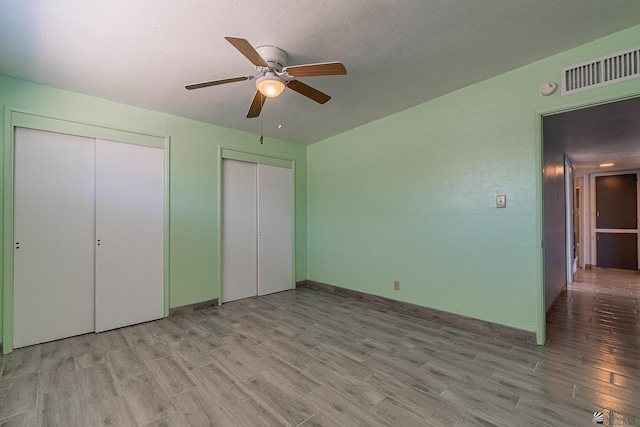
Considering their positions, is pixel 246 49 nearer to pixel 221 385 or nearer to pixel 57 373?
pixel 221 385

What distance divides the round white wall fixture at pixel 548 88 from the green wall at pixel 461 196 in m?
0.05

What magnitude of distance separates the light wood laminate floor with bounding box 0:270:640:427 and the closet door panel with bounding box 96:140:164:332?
10.1 inches

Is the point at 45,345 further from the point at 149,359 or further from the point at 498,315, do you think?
the point at 498,315

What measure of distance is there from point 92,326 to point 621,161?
8.89 meters

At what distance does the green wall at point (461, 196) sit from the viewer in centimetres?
254

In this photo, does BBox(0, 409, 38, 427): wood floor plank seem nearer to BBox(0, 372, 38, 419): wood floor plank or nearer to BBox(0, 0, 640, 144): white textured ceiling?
BBox(0, 372, 38, 419): wood floor plank

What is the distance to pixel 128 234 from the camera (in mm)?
3238

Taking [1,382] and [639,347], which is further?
[639,347]

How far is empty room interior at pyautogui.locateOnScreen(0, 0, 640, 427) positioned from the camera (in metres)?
1.85

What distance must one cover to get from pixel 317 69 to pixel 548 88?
2.14 meters

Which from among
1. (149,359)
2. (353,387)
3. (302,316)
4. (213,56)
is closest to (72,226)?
(149,359)

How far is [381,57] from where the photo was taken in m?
2.32

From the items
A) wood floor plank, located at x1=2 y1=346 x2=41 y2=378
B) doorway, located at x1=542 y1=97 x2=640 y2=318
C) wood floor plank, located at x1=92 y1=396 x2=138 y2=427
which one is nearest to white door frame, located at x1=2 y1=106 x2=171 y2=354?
wood floor plank, located at x1=2 y1=346 x2=41 y2=378

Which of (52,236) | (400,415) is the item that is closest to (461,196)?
(400,415)
